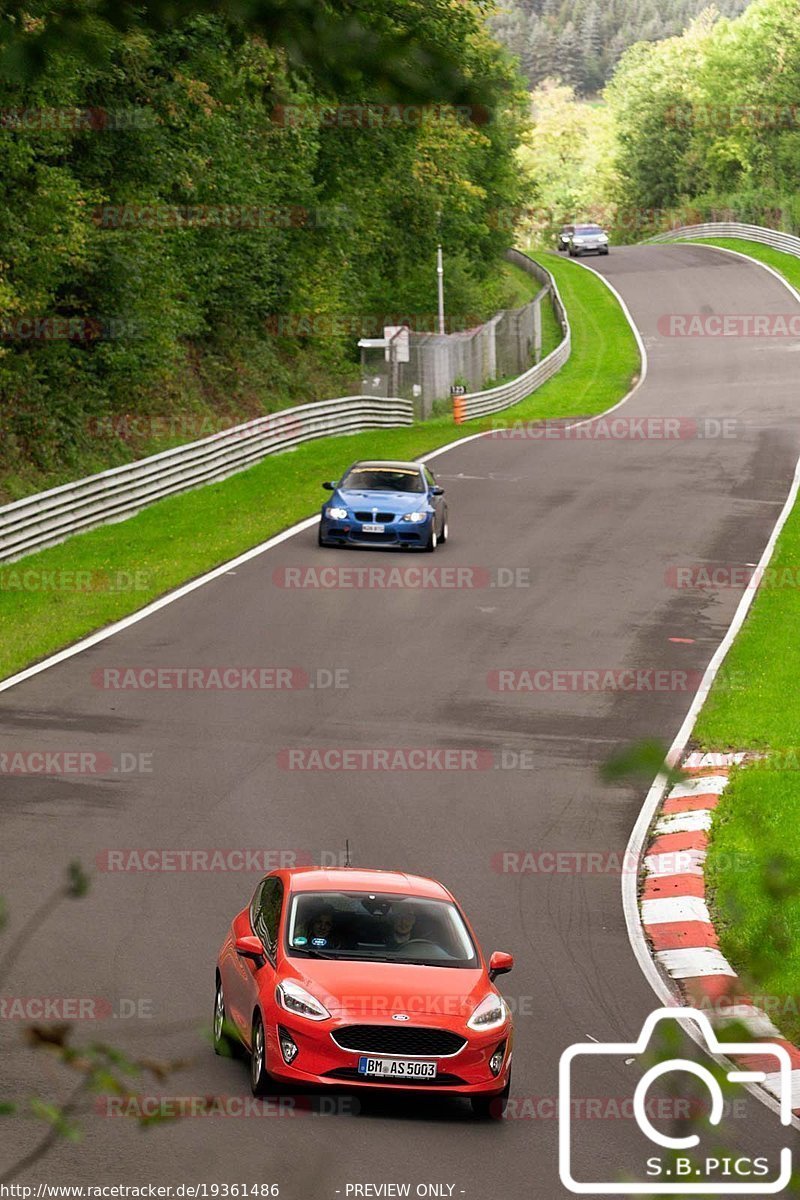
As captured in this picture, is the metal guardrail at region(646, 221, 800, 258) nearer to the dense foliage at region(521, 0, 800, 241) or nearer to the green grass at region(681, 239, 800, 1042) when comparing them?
the dense foliage at region(521, 0, 800, 241)

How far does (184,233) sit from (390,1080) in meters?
34.8

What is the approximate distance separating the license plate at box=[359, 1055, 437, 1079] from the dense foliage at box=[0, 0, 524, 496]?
1164 cm

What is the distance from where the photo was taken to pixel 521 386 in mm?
58625

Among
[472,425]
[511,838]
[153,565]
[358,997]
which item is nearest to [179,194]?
[472,425]

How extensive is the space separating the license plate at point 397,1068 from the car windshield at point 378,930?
81 centimetres

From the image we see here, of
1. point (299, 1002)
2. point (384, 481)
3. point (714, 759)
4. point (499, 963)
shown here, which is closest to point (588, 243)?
point (384, 481)

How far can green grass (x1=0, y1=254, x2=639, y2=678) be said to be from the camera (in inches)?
1000

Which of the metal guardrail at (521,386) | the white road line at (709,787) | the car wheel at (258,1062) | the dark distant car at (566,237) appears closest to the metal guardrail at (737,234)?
the dark distant car at (566,237)

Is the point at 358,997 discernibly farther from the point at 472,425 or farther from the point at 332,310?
the point at 332,310

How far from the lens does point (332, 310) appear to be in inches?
2184

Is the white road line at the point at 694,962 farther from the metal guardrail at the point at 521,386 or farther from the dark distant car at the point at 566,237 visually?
the dark distant car at the point at 566,237

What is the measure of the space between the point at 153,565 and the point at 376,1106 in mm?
20135

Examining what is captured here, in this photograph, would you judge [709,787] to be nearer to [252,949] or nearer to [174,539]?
[252,949]

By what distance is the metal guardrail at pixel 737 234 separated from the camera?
302ft
